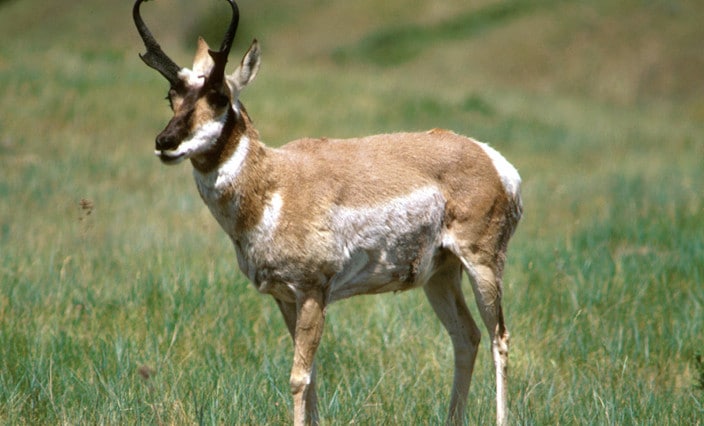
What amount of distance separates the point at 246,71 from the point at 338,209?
0.81 metres

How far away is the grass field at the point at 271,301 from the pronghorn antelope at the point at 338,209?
510 millimetres

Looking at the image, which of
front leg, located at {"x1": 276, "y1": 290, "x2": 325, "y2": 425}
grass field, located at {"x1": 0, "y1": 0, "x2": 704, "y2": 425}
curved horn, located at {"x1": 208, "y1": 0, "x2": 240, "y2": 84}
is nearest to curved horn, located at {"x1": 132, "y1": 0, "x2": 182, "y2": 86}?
curved horn, located at {"x1": 208, "y1": 0, "x2": 240, "y2": 84}

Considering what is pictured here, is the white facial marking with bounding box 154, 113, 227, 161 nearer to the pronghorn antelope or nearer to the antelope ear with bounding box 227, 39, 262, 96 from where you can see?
the pronghorn antelope

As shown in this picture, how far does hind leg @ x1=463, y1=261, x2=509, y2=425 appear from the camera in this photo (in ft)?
17.4

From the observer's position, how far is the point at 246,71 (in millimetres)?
4645

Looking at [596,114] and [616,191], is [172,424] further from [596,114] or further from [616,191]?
[596,114]

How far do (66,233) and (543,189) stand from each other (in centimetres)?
674

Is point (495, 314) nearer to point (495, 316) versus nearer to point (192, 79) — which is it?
point (495, 316)

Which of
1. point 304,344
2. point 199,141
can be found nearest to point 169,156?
point 199,141

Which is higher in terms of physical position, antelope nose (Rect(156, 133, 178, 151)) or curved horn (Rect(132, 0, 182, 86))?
curved horn (Rect(132, 0, 182, 86))

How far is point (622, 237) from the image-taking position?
30.4 ft

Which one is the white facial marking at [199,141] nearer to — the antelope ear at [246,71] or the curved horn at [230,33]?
the antelope ear at [246,71]

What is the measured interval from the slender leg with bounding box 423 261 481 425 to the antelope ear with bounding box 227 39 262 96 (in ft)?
5.38

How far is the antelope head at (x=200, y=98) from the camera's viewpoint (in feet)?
14.2
